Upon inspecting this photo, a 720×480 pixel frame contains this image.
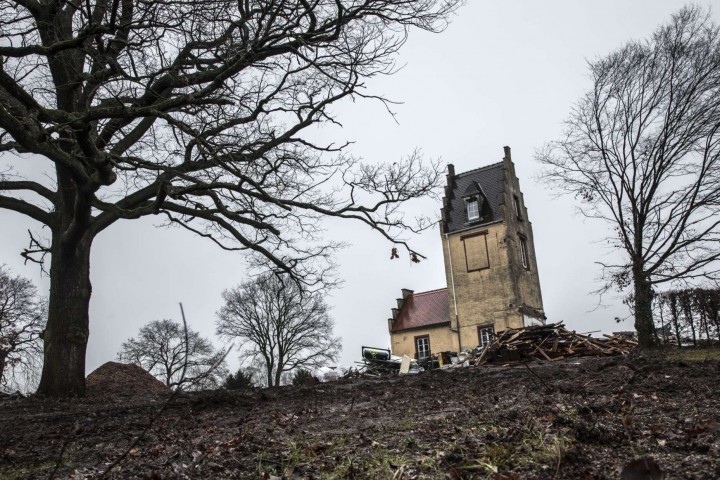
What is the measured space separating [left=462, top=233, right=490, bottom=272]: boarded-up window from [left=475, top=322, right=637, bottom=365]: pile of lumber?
16.7 meters

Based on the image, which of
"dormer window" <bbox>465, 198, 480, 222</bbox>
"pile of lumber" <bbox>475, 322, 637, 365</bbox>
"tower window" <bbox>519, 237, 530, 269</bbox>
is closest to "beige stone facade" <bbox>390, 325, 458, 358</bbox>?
"tower window" <bbox>519, 237, 530, 269</bbox>

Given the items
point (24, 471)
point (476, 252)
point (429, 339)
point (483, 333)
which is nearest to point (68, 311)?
point (24, 471)

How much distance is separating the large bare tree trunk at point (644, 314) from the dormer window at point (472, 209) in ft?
62.8

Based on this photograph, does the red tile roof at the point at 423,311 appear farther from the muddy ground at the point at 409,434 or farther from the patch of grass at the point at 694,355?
the muddy ground at the point at 409,434

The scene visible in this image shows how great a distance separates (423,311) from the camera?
39719 mm

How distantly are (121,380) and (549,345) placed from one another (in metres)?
12.7

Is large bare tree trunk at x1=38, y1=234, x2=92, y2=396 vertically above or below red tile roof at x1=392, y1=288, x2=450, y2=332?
below

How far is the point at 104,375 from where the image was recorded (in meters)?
17.1

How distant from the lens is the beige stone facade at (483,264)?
34.8 meters

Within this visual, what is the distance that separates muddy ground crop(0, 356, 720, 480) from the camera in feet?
12.0

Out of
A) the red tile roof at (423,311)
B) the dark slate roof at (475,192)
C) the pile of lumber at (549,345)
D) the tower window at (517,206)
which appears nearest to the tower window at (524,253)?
the tower window at (517,206)

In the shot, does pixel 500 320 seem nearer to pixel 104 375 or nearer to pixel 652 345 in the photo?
pixel 652 345

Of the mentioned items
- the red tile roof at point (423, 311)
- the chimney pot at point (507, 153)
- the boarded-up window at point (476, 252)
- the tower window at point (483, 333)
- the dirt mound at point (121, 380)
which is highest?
the chimney pot at point (507, 153)

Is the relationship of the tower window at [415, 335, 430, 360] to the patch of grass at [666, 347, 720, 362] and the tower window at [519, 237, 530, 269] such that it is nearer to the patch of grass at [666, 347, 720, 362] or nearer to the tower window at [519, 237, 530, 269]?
the tower window at [519, 237, 530, 269]
